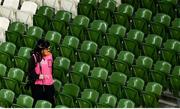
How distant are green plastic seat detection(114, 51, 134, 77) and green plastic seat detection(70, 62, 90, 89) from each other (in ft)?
1.69

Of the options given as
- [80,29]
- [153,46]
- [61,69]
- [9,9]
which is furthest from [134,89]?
[9,9]

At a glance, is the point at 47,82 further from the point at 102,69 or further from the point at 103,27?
the point at 103,27

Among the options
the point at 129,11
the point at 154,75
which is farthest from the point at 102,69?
the point at 129,11

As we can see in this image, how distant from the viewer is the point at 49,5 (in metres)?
11.3

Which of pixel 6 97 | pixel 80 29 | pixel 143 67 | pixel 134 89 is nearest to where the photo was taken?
pixel 6 97

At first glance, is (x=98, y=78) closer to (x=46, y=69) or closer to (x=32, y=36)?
(x=46, y=69)

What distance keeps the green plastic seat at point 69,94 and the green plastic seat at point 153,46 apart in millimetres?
1557

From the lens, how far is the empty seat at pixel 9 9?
431 inches

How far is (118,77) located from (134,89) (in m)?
0.43

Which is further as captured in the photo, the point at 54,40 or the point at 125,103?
the point at 54,40

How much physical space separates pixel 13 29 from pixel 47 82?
6.26ft

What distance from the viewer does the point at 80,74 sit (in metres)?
9.40

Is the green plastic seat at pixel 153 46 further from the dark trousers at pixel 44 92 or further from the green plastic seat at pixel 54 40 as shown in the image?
the dark trousers at pixel 44 92

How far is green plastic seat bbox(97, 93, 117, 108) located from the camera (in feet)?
29.0
